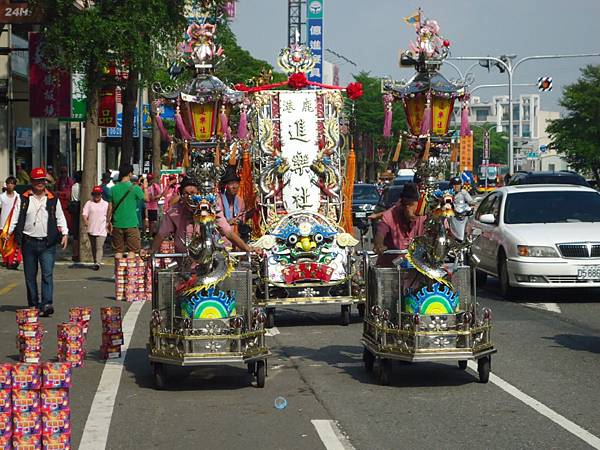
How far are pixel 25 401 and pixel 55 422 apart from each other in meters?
0.24

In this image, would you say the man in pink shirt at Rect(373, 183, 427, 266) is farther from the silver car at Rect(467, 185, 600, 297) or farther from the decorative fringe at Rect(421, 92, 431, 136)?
the silver car at Rect(467, 185, 600, 297)

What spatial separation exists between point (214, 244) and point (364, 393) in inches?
71.9

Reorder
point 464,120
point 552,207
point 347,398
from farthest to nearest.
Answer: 1. point 552,207
2. point 464,120
3. point 347,398

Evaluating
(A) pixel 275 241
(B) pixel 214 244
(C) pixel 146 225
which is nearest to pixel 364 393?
(B) pixel 214 244

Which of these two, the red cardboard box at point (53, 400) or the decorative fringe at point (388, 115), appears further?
the decorative fringe at point (388, 115)

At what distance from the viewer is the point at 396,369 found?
11133 mm

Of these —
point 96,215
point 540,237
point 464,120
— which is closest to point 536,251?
point 540,237

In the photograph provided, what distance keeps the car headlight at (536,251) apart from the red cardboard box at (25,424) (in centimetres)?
1042

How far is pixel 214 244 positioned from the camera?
995 cm

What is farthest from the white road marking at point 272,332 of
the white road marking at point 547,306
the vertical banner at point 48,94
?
the vertical banner at point 48,94

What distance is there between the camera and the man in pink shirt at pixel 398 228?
34.8 feet

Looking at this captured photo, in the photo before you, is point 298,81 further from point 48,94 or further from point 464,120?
point 48,94

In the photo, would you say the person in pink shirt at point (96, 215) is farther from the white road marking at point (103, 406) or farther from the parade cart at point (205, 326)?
the parade cart at point (205, 326)

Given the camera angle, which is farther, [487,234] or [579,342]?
[487,234]
